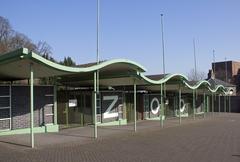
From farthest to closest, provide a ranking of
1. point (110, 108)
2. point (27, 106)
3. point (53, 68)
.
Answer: point (110, 108) → point (27, 106) → point (53, 68)

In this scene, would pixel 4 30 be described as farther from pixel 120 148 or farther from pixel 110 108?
pixel 120 148

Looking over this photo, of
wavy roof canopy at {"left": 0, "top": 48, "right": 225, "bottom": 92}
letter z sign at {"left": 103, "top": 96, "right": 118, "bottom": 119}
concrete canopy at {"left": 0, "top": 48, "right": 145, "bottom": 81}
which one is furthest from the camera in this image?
letter z sign at {"left": 103, "top": 96, "right": 118, "bottom": 119}

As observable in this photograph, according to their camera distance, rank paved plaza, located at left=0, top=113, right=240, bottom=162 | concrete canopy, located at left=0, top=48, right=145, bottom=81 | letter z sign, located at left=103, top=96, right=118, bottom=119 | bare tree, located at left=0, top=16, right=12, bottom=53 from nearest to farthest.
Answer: paved plaza, located at left=0, top=113, right=240, bottom=162 → concrete canopy, located at left=0, top=48, right=145, bottom=81 → letter z sign, located at left=103, top=96, right=118, bottom=119 → bare tree, located at left=0, top=16, right=12, bottom=53

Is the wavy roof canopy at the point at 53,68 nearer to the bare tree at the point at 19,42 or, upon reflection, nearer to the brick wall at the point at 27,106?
the brick wall at the point at 27,106

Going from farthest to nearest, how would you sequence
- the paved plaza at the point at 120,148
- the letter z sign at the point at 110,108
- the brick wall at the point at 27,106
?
the letter z sign at the point at 110,108
the brick wall at the point at 27,106
the paved plaza at the point at 120,148

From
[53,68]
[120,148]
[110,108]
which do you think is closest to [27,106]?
[53,68]

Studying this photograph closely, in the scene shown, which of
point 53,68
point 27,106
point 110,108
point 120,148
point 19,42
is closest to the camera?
point 120,148

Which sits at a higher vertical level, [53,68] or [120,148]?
[53,68]

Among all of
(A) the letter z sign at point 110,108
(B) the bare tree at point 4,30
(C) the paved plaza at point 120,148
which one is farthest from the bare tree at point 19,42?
(C) the paved plaza at point 120,148

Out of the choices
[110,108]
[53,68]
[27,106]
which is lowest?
[110,108]

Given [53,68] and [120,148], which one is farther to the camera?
[53,68]

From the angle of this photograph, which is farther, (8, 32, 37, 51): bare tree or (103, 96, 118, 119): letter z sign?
(8, 32, 37, 51): bare tree

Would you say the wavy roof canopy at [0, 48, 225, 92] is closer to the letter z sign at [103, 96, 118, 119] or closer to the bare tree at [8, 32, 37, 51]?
the letter z sign at [103, 96, 118, 119]

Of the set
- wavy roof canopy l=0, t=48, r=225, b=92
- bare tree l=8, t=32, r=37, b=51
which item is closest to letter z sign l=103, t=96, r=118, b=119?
wavy roof canopy l=0, t=48, r=225, b=92
